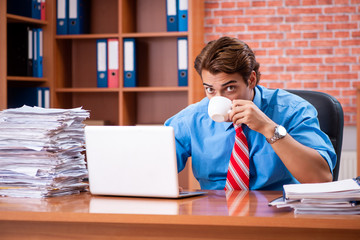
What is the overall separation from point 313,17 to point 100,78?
175 centimetres

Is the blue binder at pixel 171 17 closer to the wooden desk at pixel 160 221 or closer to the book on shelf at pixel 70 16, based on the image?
the book on shelf at pixel 70 16

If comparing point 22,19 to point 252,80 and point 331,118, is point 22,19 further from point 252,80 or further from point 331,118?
point 331,118

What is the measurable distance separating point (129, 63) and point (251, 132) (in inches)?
75.6

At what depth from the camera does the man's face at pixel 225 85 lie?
163cm

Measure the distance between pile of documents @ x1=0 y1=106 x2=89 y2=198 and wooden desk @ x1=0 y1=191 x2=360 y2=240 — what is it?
0.11 meters

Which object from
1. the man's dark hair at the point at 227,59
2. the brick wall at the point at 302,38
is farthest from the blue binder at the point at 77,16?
the man's dark hair at the point at 227,59

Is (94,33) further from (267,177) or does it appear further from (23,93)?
(267,177)

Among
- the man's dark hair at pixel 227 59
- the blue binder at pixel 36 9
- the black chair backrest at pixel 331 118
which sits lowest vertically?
the black chair backrest at pixel 331 118

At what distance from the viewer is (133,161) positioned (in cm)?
129

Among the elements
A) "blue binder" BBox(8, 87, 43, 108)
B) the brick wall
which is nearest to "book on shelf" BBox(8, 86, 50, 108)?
"blue binder" BBox(8, 87, 43, 108)

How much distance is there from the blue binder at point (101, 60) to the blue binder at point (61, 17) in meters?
0.28

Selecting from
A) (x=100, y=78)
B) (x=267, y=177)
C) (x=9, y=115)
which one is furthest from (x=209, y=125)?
(x=100, y=78)

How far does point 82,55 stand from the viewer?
3775 millimetres

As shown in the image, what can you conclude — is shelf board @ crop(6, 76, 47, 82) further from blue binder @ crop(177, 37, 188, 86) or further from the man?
the man
